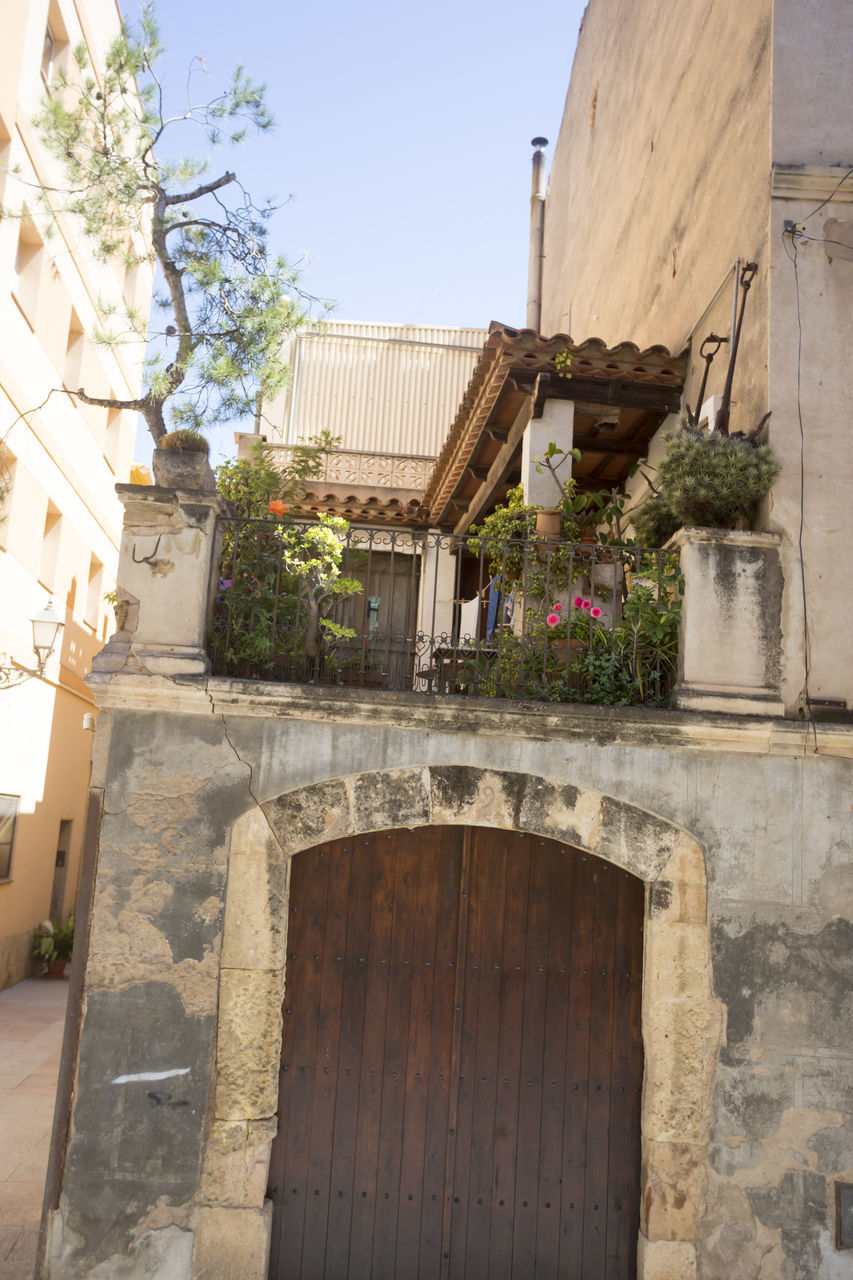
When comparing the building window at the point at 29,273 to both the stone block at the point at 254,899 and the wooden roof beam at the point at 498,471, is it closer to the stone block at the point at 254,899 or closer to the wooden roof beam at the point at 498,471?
the wooden roof beam at the point at 498,471

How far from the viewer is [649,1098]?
516 cm

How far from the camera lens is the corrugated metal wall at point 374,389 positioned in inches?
549

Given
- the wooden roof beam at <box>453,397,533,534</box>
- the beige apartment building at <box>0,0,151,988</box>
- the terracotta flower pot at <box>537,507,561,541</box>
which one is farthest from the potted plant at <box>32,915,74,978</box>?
the terracotta flower pot at <box>537,507,561,541</box>

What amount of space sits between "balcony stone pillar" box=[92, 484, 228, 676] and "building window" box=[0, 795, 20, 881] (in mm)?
6276

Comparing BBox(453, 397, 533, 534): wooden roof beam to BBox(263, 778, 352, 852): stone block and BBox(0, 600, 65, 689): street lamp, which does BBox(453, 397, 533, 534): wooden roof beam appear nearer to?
BBox(263, 778, 352, 852): stone block

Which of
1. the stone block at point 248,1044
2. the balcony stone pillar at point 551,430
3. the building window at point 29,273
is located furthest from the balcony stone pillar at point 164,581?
the building window at point 29,273

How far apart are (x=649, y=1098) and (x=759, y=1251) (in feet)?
2.71

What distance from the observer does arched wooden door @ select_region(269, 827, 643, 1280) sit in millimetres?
5270

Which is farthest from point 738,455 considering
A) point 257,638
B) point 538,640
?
point 257,638

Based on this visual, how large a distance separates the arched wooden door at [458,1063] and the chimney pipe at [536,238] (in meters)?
9.89

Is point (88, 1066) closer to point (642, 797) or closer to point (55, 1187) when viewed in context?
point (55, 1187)

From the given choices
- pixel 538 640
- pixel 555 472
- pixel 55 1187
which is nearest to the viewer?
pixel 55 1187

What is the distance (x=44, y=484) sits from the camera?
1152 cm

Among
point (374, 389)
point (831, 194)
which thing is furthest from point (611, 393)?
point (374, 389)
